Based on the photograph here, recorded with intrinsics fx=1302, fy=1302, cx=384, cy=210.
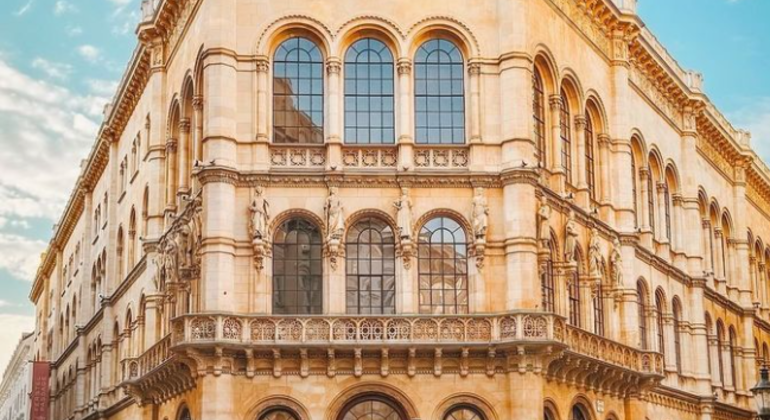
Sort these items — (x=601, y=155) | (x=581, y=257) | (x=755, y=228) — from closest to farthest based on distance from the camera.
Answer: (x=581, y=257)
(x=601, y=155)
(x=755, y=228)

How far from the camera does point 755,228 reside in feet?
227

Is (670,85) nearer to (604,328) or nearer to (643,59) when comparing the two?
(643,59)

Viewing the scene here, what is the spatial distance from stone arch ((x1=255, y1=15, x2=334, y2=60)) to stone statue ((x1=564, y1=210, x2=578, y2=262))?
9620 millimetres

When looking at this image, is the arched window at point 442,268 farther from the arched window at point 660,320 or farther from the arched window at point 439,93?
the arched window at point 660,320

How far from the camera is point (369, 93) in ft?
130

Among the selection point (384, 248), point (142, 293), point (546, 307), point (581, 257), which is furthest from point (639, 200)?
point (142, 293)

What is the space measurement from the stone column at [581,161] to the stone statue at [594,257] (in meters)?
1.21

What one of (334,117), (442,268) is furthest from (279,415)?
(334,117)

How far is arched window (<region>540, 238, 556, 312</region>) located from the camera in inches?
1583

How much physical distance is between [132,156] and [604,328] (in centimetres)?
2212

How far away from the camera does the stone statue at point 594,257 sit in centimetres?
4362

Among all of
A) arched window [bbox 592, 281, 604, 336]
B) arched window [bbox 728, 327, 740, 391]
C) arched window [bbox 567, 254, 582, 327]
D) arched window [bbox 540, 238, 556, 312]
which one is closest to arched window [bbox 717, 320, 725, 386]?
arched window [bbox 728, 327, 740, 391]

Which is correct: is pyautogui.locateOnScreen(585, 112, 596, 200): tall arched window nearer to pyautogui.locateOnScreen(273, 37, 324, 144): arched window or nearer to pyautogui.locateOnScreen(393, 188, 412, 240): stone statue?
pyautogui.locateOnScreen(393, 188, 412, 240): stone statue

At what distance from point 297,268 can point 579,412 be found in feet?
34.6
